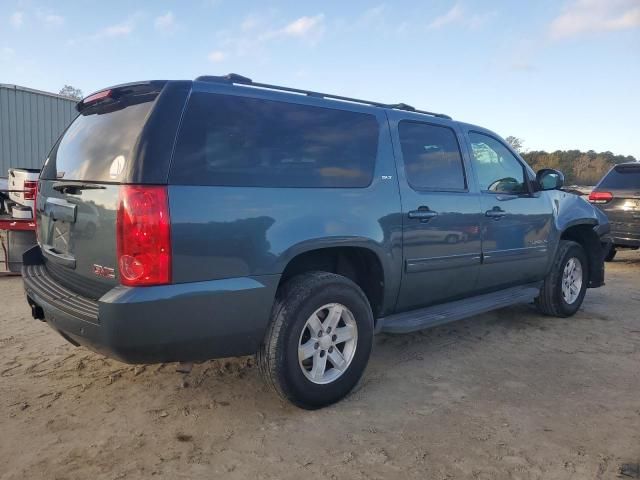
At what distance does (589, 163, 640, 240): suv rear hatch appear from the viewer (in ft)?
26.7

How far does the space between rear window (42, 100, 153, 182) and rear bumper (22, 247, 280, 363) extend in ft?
2.09

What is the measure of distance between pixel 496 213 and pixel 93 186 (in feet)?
10.2

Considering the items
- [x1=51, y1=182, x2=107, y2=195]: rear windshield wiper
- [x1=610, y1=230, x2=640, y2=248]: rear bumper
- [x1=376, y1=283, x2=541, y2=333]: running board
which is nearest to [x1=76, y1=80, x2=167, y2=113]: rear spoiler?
[x1=51, y1=182, x2=107, y2=195]: rear windshield wiper

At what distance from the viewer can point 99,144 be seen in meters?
2.89

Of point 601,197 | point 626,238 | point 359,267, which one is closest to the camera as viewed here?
point 359,267

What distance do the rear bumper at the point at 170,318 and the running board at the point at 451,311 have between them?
1.07m

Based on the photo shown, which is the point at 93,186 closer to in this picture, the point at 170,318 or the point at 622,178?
the point at 170,318

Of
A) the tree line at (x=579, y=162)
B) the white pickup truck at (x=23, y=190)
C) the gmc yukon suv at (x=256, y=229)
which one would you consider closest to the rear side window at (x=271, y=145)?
the gmc yukon suv at (x=256, y=229)

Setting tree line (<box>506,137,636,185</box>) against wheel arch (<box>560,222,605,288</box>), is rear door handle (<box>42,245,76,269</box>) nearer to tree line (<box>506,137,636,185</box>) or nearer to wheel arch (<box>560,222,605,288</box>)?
wheel arch (<box>560,222,605,288</box>)

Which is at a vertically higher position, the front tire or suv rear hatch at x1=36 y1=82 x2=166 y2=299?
suv rear hatch at x1=36 y1=82 x2=166 y2=299

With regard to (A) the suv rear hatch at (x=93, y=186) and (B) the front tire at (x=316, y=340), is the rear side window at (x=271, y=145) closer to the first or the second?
(A) the suv rear hatch at (x=93, y=186)

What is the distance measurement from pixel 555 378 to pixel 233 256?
8.26 ft

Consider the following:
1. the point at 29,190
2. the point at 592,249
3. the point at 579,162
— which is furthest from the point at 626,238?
the point at 579,162

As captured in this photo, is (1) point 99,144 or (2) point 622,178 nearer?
(1) point 99,144
